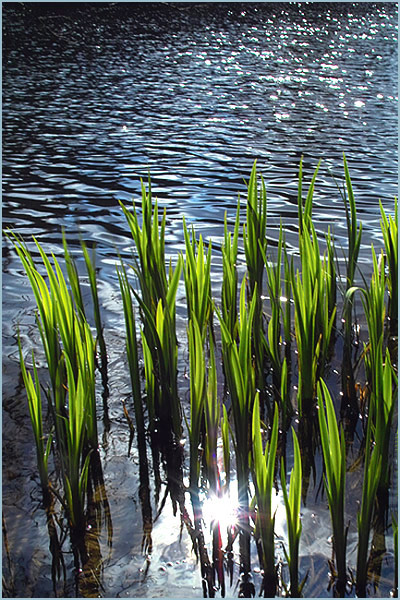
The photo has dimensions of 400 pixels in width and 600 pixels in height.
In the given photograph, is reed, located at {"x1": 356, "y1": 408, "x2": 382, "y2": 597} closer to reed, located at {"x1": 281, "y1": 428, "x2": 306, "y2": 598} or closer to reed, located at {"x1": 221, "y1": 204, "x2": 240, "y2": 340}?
reed, located at {"x1": 281, "y1": 428, "x2": 306, "y2": 598}

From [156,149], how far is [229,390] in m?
6.28

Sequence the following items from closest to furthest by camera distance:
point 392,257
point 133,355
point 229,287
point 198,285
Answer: point 133,355 < point 198,285 < point 229,287 < point 392,257

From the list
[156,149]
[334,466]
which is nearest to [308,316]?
[334,466]

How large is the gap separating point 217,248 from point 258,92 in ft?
20.8

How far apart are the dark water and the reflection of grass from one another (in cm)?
16

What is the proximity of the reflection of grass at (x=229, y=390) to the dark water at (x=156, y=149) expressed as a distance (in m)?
0.16

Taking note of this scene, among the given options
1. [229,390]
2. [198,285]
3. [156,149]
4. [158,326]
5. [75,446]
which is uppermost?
[156,149]

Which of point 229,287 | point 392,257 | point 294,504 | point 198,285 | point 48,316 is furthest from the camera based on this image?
point 392,257

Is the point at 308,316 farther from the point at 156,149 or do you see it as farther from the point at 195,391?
the point at 156,149

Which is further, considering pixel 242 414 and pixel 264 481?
pixel 242 414

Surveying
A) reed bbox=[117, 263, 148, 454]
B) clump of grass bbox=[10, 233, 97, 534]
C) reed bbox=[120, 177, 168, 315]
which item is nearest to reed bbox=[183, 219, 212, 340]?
reed bbox=[120, 177, 168, 315]

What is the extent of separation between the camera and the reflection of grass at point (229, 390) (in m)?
1.83

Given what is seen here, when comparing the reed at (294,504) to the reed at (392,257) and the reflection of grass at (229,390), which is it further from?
the reed at (392,257)

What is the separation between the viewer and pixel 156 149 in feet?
26.8
